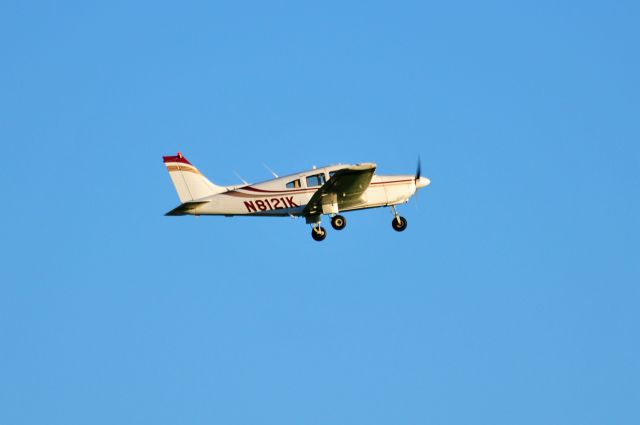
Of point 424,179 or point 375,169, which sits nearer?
point 375,169

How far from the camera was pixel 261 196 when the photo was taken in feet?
138

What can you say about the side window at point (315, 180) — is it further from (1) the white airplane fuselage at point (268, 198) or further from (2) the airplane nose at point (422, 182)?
(2) the airplane nose at point (422, 182)

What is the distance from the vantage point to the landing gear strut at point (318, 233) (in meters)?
42.4

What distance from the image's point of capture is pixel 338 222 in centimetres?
4228

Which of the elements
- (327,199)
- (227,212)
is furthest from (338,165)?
(227,212)

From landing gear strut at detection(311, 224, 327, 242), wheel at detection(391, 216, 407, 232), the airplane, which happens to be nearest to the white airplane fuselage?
the airplane

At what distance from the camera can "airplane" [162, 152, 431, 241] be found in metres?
41.6

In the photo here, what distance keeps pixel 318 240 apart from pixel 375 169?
343cm

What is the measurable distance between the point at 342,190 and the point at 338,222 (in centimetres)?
135

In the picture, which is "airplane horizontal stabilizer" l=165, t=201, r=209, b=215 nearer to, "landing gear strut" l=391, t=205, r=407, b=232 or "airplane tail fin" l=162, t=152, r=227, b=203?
"airplane tail fin" l=162, t=152, r=227, b=203

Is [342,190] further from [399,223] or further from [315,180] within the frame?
[399,223]

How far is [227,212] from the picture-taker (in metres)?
41.9

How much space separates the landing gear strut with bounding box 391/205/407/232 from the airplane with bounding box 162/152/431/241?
3.13ft

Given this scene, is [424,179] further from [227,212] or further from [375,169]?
[227,212]
